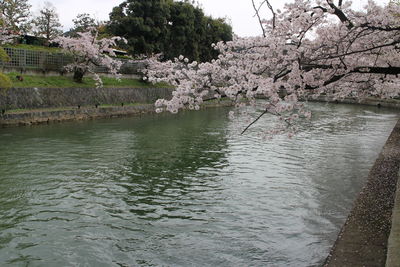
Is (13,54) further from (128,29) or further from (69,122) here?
(128,29)

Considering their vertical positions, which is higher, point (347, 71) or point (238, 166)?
point (347, 71)

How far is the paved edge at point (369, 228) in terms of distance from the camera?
17.0ft

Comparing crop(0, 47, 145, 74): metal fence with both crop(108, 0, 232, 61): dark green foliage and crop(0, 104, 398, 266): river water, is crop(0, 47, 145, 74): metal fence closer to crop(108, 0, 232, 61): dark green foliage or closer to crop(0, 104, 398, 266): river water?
crop(108, 0, 232, 61): dark green foliage

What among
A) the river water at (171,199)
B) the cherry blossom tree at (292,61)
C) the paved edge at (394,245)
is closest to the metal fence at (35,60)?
the river water at (171,199)

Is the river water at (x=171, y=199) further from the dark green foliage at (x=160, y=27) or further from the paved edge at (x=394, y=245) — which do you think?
the dark green foliage at (x=160, y=27)

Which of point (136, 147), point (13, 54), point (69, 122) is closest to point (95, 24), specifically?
point (13, 54)

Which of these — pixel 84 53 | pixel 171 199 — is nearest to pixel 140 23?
pixel 84 53

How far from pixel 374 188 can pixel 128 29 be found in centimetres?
2692

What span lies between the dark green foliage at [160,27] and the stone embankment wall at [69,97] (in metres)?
4.41

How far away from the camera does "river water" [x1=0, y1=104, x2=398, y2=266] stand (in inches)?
250

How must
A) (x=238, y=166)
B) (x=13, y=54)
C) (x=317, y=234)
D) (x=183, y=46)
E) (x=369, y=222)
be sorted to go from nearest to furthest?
(x=369, y=222)
(x=317, y=234)
(x=238, y=166)
(x=13, y=54)
(x=183, y=46)

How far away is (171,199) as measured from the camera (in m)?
8.87

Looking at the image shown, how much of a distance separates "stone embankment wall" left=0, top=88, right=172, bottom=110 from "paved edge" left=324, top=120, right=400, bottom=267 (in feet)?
58.0

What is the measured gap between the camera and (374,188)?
332 inches
